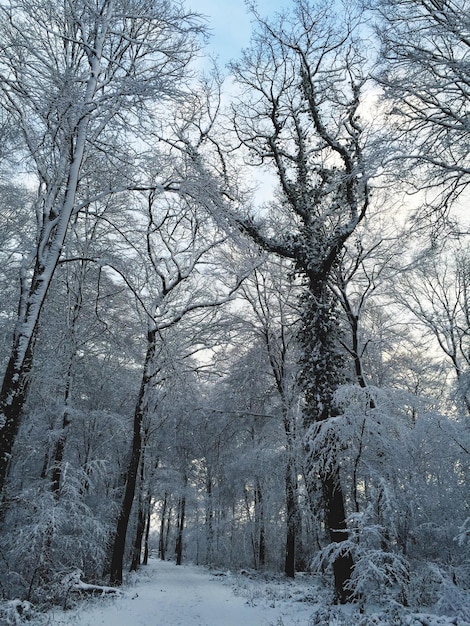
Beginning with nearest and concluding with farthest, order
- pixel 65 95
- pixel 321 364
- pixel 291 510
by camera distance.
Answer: pixel 65 95 → pixel 321 364 → pixel 291 510

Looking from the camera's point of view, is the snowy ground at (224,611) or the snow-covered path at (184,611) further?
the snow-covered path at (184,611)

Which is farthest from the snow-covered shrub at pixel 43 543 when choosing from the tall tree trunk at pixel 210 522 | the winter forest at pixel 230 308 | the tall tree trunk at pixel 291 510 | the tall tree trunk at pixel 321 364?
the tall tree trunk at pixel 210 522

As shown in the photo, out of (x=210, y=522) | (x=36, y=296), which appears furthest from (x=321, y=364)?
(x=210, y=522)

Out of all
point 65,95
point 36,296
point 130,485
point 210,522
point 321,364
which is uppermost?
point 65,95

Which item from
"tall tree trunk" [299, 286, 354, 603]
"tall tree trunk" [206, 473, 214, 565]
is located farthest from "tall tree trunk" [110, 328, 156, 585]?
"tall tree trunk" [206, 473, 214, 565]

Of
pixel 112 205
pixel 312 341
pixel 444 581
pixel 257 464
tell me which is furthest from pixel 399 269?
pixel 444 581

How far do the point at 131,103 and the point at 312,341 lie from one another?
21.4 feet

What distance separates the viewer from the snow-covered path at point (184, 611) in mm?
6340

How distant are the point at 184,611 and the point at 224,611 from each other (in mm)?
884

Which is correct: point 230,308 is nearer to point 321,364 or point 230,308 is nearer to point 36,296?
point 321,364

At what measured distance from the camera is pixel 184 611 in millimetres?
8047

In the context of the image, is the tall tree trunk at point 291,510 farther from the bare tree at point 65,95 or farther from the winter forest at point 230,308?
the bare tree at point 65,95

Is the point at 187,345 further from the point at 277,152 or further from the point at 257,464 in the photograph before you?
the point at 277,152

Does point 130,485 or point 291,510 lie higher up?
point 130,485
